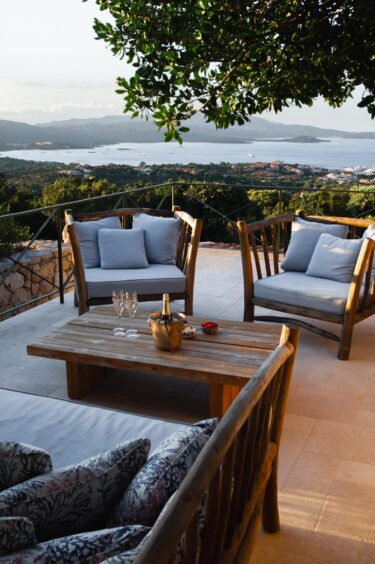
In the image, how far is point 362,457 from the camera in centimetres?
266

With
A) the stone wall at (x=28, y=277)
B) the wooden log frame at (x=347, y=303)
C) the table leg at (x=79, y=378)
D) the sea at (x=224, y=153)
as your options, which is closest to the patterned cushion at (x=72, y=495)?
the table leg at (x=79, y=378)

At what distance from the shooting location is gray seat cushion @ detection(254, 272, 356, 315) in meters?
3.93

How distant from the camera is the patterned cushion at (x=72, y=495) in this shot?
1.29m

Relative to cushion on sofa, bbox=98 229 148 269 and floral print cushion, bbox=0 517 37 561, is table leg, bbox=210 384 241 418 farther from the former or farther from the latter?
cushion on sofa, bbox=98 229 148 269

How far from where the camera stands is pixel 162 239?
195 inches

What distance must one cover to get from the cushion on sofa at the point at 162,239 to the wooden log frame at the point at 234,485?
308cm

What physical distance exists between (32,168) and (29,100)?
2390 millimetres

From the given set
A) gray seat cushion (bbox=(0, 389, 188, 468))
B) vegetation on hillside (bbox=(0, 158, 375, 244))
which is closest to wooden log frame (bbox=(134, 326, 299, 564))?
gray seat cushion (bbox=(0, 389, 188, 468))

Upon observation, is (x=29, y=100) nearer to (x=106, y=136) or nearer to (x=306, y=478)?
(x=106, y=136)

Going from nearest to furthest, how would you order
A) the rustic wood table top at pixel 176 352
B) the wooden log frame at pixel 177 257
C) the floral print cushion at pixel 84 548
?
the floral print cushion at pixel 84 548 → the rustic wood table top at pixel 176 352 → the wooden log frame at pixel 177 257

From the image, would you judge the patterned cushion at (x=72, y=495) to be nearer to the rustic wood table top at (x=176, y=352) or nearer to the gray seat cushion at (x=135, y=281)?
the rustic wood table top at (x=176, y=352)

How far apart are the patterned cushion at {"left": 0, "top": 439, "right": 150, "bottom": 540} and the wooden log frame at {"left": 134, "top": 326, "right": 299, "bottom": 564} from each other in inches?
9.8

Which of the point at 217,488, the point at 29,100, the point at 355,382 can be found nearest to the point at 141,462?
the point at 217,488

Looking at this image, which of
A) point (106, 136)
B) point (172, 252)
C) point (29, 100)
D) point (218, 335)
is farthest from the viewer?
point (29, 100)
